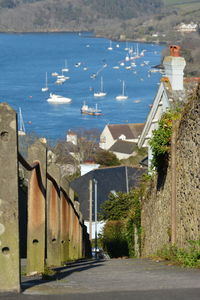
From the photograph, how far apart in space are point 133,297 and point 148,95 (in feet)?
412

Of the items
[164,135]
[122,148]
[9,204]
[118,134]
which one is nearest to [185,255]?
[164,135]

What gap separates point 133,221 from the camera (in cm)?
1719

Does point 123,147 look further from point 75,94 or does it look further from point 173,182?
point 173,182

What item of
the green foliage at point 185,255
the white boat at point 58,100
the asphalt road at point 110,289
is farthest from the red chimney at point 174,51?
the white boat at point 58,100

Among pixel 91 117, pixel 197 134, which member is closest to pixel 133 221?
pixel 197 134

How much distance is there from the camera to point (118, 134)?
87625mm

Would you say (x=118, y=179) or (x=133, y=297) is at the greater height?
(x=118, y=179)

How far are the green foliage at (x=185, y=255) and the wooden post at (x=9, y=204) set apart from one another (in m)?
3.14

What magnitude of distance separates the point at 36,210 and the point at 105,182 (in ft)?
107

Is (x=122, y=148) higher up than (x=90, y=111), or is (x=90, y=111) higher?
(x=90, y=111)

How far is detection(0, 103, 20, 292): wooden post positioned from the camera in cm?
497

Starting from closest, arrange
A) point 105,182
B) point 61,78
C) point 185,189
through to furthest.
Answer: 1. point 185,189
2. point 105,182
3. point 61,78

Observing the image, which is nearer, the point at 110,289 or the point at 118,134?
the point at 110,289

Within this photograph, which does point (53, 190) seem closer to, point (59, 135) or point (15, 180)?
point (15, 180)
